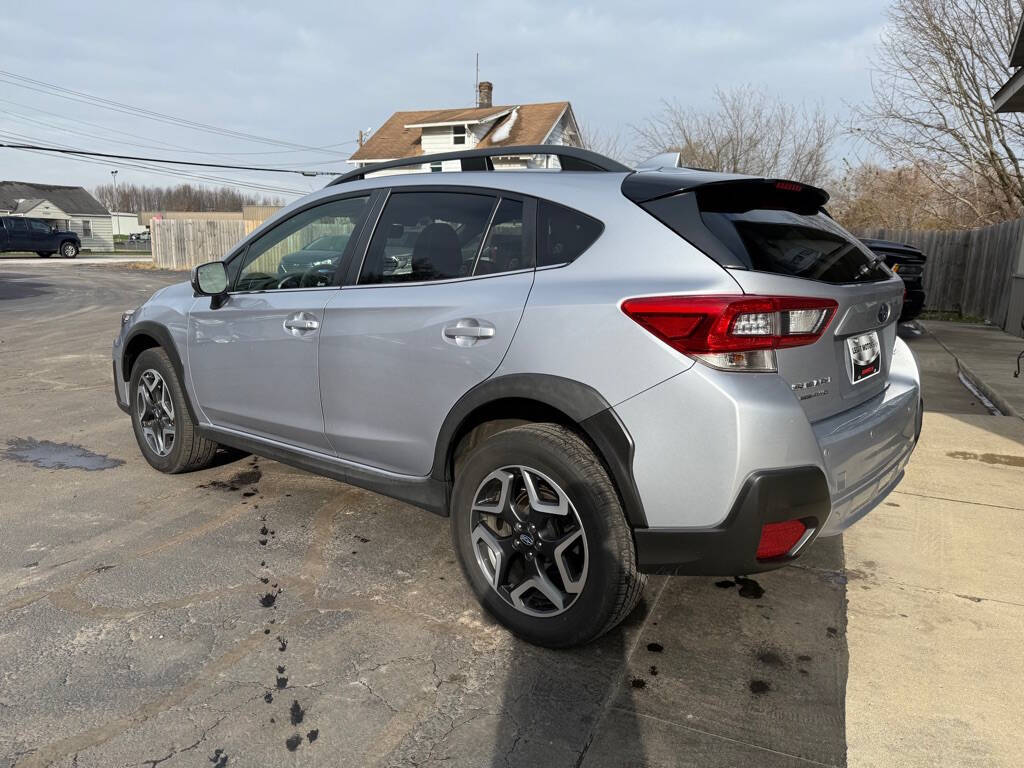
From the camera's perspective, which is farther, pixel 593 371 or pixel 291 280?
pixel 291 280

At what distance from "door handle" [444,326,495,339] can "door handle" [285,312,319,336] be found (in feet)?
2.84

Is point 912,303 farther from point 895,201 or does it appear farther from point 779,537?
point 895,201

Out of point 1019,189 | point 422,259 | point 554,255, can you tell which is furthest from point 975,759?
point 1019,189

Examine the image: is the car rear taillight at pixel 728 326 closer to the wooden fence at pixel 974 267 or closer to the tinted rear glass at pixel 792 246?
the tinted rear glass at pixel 792 246

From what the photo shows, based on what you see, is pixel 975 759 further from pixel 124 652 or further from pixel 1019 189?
pixel 1019 189

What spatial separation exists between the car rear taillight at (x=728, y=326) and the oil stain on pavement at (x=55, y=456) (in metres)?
4.08

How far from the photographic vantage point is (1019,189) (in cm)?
1892

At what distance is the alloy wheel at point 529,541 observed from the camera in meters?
2.66

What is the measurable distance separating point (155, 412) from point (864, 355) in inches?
158

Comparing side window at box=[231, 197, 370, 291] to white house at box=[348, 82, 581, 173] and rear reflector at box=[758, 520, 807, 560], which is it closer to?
rear reflector at box=[758, 520, 807, 560]

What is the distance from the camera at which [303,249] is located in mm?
3955

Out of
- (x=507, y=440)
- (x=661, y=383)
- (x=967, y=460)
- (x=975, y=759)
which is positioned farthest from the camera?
(x=967, y=460)

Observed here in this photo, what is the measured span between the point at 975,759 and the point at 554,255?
6.83ft

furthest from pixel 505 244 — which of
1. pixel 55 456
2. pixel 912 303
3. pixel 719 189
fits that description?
pixel 912 303
